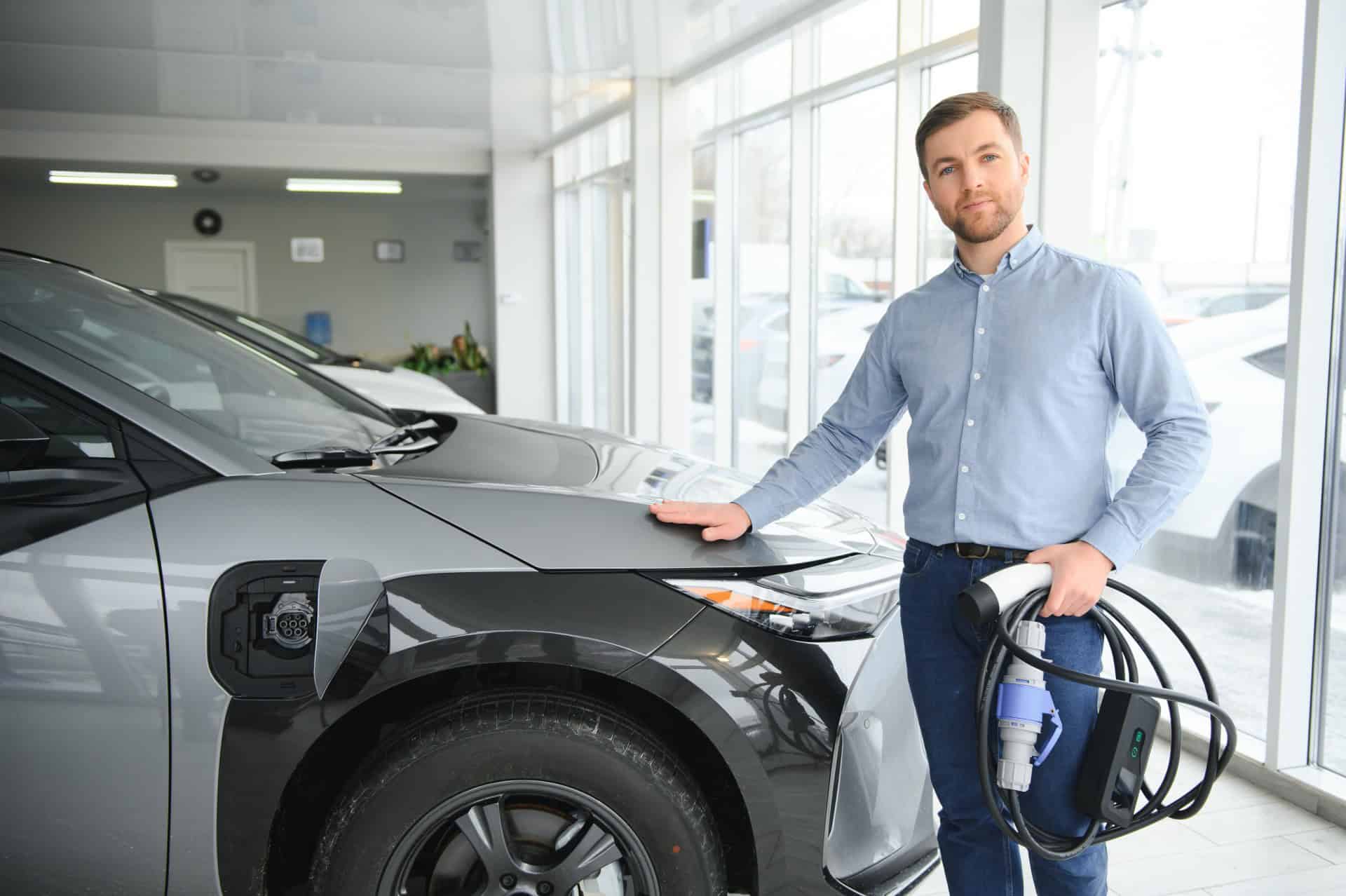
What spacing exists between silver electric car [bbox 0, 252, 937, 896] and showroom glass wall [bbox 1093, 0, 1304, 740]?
2.01m

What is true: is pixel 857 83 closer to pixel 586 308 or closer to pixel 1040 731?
pixel 1040 731

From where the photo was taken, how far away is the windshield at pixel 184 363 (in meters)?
1.96

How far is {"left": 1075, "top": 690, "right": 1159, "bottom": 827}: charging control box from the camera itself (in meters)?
A: 1.57

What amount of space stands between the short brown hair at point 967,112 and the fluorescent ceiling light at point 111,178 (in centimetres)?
1296

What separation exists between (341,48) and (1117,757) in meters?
7.14

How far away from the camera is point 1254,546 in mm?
3523

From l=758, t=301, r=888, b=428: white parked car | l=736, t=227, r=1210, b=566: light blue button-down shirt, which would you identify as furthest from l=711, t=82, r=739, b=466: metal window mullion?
l=736, t=227, r=1210, b=566: light blue button-down shirt

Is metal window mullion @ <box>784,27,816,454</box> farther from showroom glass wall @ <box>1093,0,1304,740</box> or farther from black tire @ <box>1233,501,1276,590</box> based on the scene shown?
black tire @ <box>1233,501,1276,590</box>

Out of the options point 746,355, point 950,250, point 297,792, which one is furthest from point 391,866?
point 746,355

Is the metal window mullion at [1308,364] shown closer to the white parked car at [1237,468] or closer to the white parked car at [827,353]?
the white parked car at [1237,468]

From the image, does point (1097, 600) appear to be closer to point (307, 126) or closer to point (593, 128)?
point (593, 128)

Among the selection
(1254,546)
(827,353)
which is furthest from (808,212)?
(1254,546)

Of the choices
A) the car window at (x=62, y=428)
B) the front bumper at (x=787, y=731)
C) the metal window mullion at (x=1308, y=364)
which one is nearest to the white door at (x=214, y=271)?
the car window at (x=62, y=428)

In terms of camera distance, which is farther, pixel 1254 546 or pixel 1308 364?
pixel 1254 546
